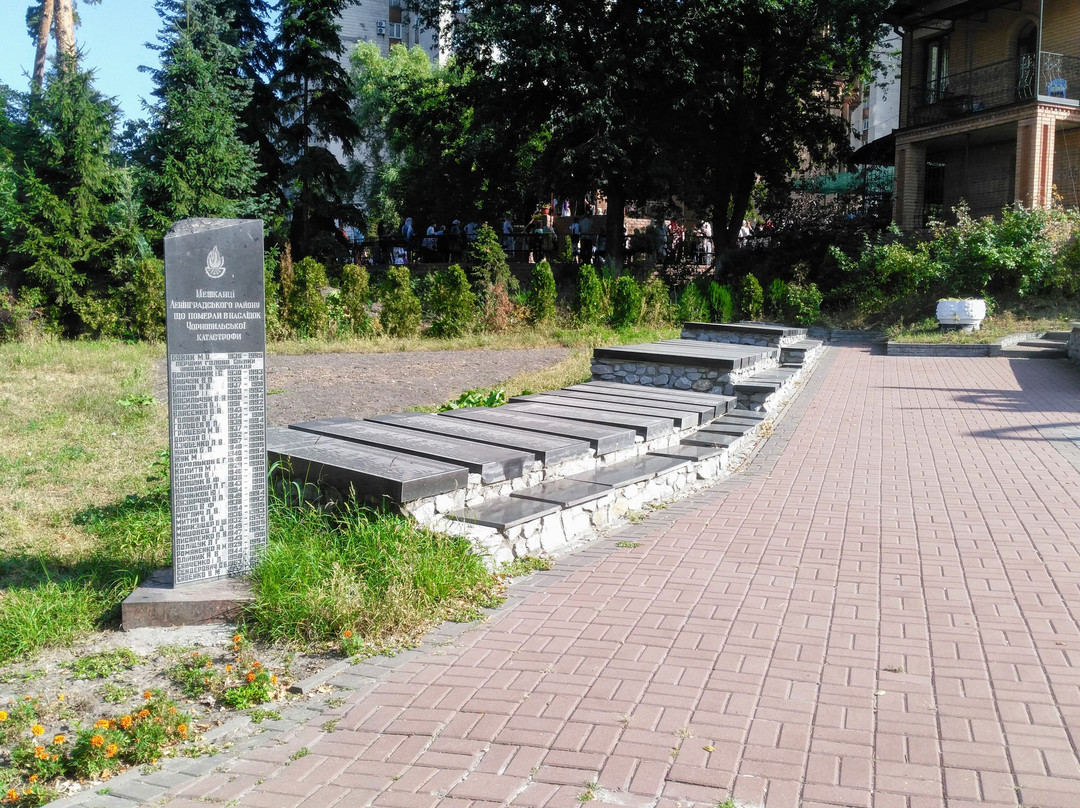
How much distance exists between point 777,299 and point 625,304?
15.8 ft

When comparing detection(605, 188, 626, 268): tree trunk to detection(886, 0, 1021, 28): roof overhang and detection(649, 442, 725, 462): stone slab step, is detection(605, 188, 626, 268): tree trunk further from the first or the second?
detection(649, 442, 725, 462): stone slab step

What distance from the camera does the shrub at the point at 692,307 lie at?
21.9m

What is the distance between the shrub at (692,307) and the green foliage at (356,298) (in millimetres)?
7405

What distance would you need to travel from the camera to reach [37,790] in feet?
10.5

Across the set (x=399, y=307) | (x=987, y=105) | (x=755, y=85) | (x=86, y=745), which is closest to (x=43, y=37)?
(x=399, y=307)

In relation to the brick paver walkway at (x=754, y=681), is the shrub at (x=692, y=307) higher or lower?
higher

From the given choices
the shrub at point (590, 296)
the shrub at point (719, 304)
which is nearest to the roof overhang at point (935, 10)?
the shrub at point (719, 304)

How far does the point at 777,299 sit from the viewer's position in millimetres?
23422

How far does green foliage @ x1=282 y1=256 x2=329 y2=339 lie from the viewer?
1941 cm

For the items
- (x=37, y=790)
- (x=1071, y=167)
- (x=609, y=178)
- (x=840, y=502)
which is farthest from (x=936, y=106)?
(x=37, y=790)

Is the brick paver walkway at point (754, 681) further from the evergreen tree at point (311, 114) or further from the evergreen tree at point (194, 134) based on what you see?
the evergreen tree at point (311, 114)

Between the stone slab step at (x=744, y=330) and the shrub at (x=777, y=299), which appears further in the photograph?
the shrub at (x=777, y=299)

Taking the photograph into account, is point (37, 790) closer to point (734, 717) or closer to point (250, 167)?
point (734, 717)

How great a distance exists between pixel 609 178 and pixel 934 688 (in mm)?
23818
